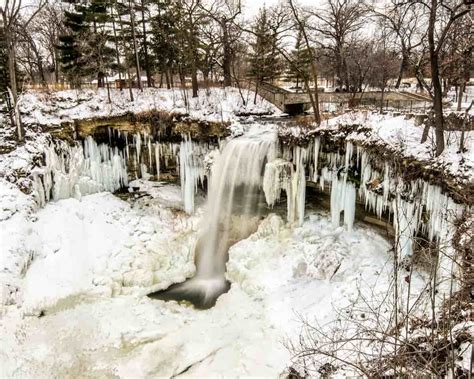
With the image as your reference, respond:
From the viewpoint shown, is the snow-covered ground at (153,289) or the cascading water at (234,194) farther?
the cascading water at (234,194)

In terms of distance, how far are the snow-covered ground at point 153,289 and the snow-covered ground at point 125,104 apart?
3963mm

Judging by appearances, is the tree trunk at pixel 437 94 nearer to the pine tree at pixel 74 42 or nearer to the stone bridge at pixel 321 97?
the stone bridge at pixel 321 97

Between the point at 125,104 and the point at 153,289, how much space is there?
31.7 feet

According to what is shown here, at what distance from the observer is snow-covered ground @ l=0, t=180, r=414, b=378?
7688mm

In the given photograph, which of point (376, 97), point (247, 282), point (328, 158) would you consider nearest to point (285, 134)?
point (328, 158)

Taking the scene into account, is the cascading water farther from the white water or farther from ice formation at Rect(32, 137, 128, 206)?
ice formation at Rect(32, 137, 128, 206)

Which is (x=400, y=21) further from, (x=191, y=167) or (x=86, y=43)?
(x=86, y=43)


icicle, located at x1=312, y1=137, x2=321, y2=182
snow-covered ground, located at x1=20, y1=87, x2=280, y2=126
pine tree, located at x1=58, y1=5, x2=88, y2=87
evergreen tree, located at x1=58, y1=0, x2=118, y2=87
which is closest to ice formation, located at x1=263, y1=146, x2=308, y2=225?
icicle, located at x1=312, y1=137, x2=321, y2=182

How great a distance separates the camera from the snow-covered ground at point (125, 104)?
1472cm

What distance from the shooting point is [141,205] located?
44.5 feet

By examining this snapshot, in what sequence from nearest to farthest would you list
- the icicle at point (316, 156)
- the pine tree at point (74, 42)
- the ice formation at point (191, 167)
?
the icicle at point (316, 156)
the ice formation at point (191, 167)
the pine tree at point (74, 42)

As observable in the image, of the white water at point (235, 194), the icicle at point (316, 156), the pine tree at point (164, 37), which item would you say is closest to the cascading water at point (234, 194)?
the white water at point (235, 194)

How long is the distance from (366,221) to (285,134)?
12.1 ft

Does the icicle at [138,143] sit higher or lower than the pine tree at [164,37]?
lower
